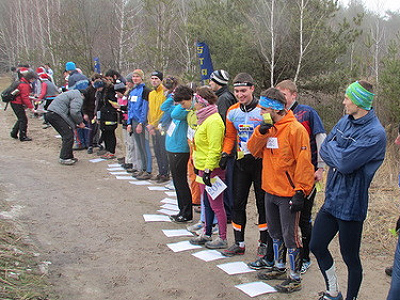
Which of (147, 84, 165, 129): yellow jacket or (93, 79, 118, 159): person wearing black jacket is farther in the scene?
(93, 79, 118, 159): person wearing black jacket

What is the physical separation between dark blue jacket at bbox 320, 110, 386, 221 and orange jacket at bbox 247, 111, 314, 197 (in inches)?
12.1

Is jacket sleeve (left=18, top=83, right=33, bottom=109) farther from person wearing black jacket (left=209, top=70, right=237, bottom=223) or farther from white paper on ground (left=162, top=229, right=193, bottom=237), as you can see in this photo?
person wearing black jacket (left=209, top=70, right=237, bottom=223)

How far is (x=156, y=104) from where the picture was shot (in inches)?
309

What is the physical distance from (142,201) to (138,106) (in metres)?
2.15

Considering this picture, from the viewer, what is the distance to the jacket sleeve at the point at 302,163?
3.62 m

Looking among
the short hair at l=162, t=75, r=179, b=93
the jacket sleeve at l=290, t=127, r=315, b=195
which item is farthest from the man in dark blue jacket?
the short hair at l=162, t=75, r=179, b=93

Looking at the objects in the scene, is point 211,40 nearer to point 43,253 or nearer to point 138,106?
point 138,106

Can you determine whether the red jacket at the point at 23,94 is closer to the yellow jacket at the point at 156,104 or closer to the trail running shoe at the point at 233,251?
the yellow jacket at the point at 156,104

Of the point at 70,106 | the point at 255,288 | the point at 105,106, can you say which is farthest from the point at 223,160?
the point at 70,106

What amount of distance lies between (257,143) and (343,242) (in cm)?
116

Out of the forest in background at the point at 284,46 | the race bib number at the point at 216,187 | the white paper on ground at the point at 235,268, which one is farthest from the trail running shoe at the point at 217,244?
the forest in background at the point at 284,46

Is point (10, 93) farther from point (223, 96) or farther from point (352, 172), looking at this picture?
point (352, 172)

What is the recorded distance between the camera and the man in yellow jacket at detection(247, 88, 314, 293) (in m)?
3.64

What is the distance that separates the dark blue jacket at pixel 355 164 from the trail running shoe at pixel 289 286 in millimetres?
982
